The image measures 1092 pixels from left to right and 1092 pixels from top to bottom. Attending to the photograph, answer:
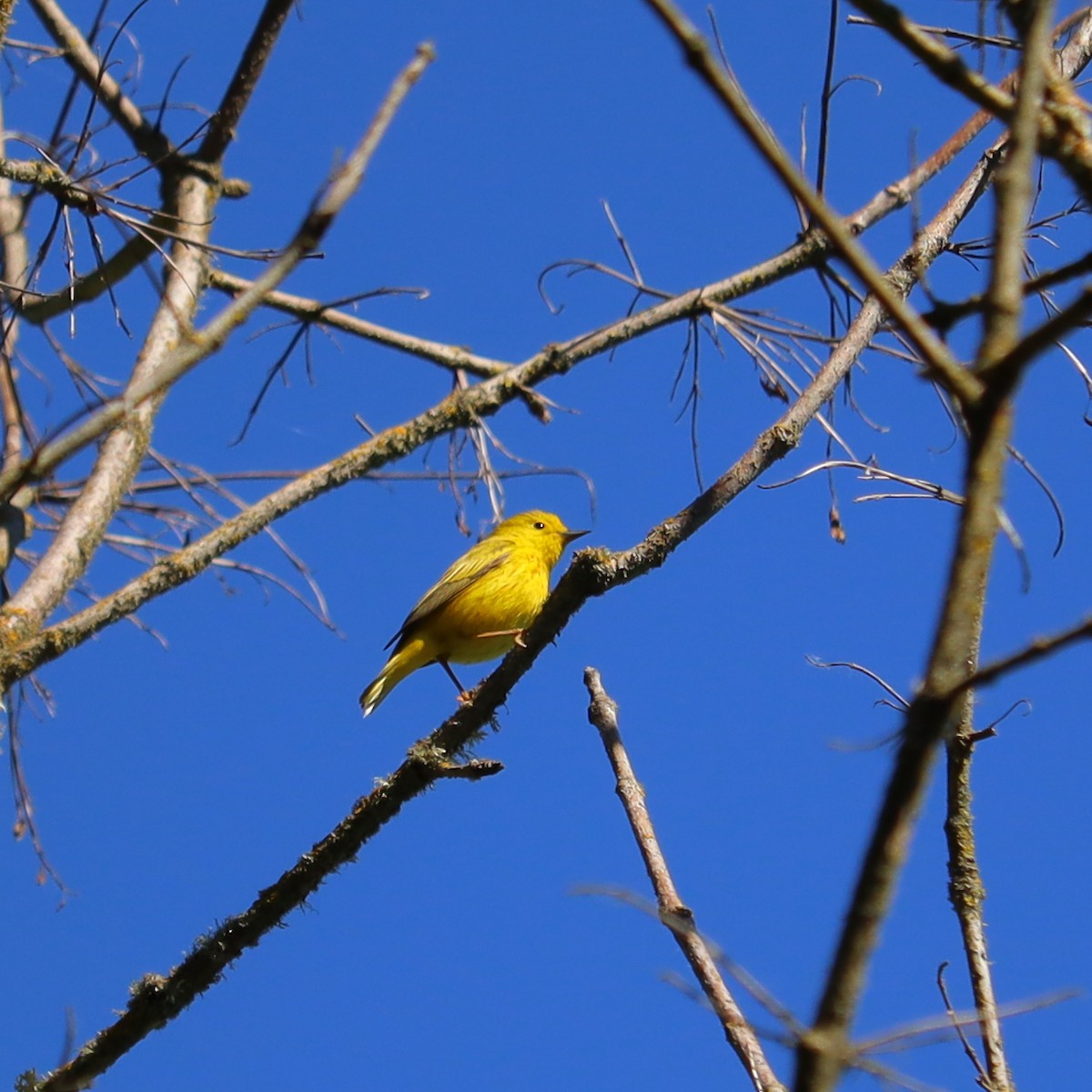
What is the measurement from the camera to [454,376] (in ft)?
18.2

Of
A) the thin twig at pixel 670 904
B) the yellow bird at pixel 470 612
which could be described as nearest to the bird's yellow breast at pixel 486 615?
the yellow bird at pixel 470 612

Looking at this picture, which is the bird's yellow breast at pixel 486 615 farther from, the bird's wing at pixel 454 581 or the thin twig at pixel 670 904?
the thin twig at pixel 670 904

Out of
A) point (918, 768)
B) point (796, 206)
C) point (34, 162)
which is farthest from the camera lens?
point (796, 206)

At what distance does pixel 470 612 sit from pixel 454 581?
230 millimetres

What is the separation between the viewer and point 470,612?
6.54 meters

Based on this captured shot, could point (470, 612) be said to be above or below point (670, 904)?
above

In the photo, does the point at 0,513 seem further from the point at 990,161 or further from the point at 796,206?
the point at 990,161

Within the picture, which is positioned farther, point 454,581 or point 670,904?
point 454,581

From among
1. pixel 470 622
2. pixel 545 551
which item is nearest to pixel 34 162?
pixel 470 622

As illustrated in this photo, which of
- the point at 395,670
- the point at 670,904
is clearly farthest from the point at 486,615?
the point at 670,904

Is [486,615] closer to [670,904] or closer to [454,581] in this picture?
[454,581]

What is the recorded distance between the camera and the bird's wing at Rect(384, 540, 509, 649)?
6.59 metres

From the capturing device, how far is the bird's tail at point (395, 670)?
6.68 metres

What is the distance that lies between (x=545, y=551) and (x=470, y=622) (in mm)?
808
